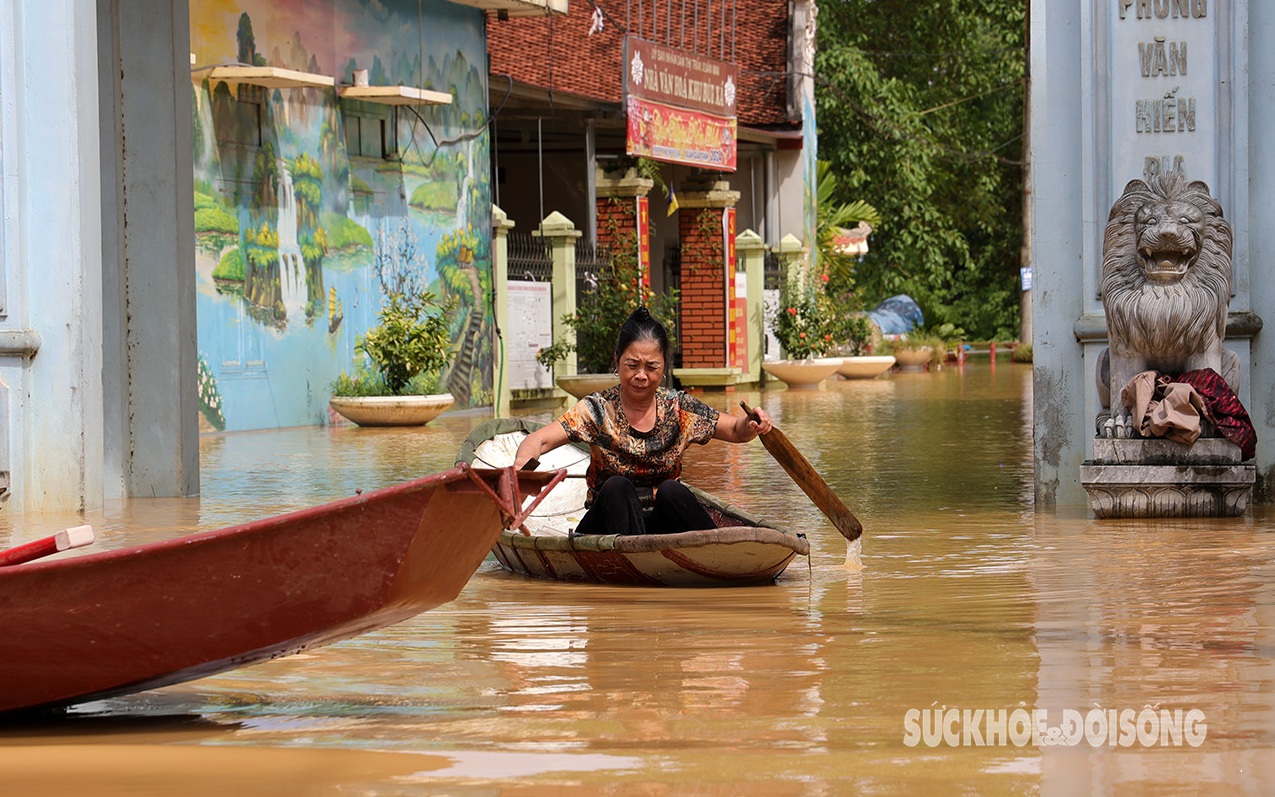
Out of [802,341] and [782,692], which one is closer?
[782,692]

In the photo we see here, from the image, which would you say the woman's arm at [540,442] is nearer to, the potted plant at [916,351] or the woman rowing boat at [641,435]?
the woman rowing boat at [641,435]

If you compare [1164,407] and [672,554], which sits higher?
[1164,407]

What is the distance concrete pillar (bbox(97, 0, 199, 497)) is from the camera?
1212 centimetres

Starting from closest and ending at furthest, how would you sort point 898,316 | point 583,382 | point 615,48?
point 583,382 < point 615,48 < point 898,316

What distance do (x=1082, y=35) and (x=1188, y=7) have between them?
605mm

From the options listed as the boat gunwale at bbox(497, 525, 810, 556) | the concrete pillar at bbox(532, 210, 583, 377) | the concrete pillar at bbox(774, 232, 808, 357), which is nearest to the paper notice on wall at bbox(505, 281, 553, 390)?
the concrete pillar at bbox(532, 210, 583, 377)

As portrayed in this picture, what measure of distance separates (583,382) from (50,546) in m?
19.0

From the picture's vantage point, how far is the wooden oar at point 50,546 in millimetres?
4762

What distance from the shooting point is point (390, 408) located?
2077cm

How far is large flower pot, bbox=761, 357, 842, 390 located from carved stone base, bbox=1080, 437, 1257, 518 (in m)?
19.6

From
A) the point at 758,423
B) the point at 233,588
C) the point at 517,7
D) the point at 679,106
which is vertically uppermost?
the point at 517,7

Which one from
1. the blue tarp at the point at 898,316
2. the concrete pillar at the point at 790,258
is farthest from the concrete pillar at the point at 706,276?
the blue tarp at the point at 898,316

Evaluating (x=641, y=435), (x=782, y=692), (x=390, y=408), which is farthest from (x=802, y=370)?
A: (x=782, y=692)

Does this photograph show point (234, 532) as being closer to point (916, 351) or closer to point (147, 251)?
point (147, 251)
